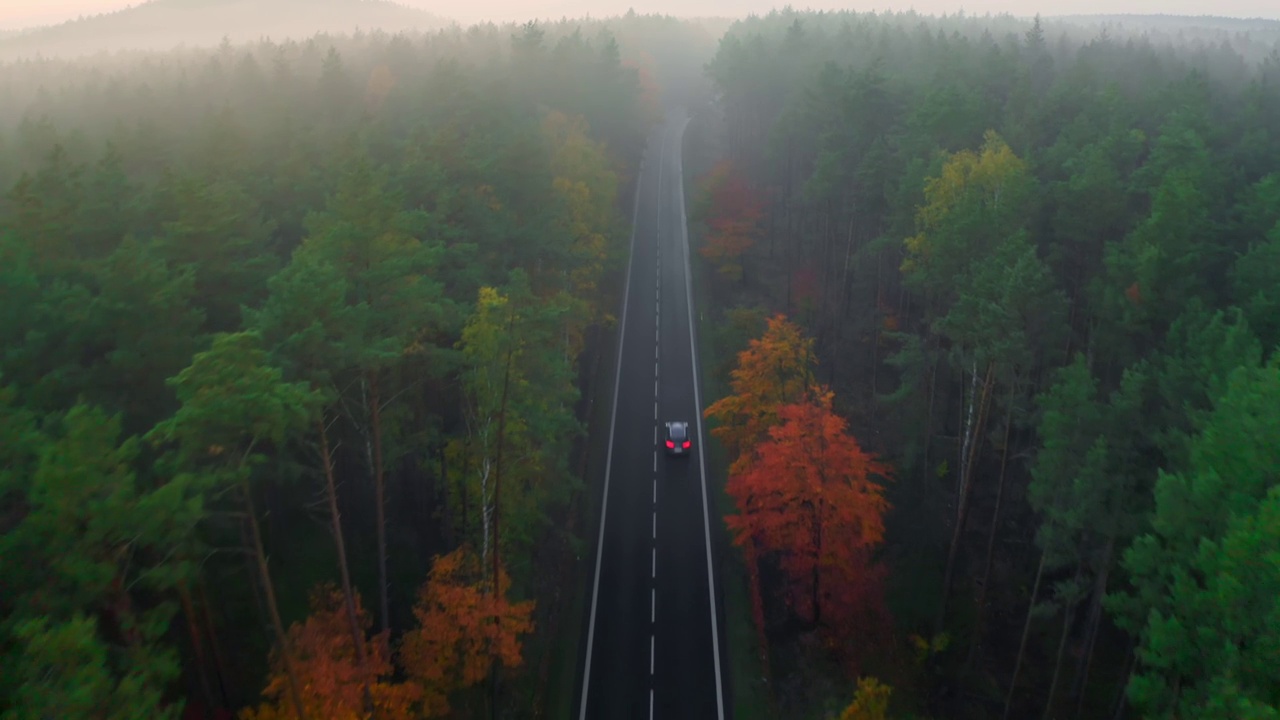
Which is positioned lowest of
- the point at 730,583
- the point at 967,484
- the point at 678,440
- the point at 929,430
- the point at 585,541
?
the point at 730,583

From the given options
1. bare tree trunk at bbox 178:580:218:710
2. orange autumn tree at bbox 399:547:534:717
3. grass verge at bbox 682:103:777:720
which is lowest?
grass verge at bbox 682:103:777:720

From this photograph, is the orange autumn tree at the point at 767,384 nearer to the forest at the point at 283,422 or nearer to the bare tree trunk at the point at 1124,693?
the forest at the point at 283,422

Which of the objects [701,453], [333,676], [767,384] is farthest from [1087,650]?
[333,676]

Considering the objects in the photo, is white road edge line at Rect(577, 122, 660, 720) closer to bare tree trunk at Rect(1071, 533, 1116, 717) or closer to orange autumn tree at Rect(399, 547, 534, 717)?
orange autumn tree at Rect(399, 547, 534, 717)

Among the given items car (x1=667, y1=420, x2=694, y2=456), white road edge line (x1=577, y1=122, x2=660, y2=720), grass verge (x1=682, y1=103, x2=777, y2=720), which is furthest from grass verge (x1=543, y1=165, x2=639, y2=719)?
grass verge (x1=682, y1=103, x2=777, y2=720)

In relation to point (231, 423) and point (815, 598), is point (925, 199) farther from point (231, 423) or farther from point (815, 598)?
point (231, 423)

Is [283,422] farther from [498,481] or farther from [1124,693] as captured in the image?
[1124,693]
